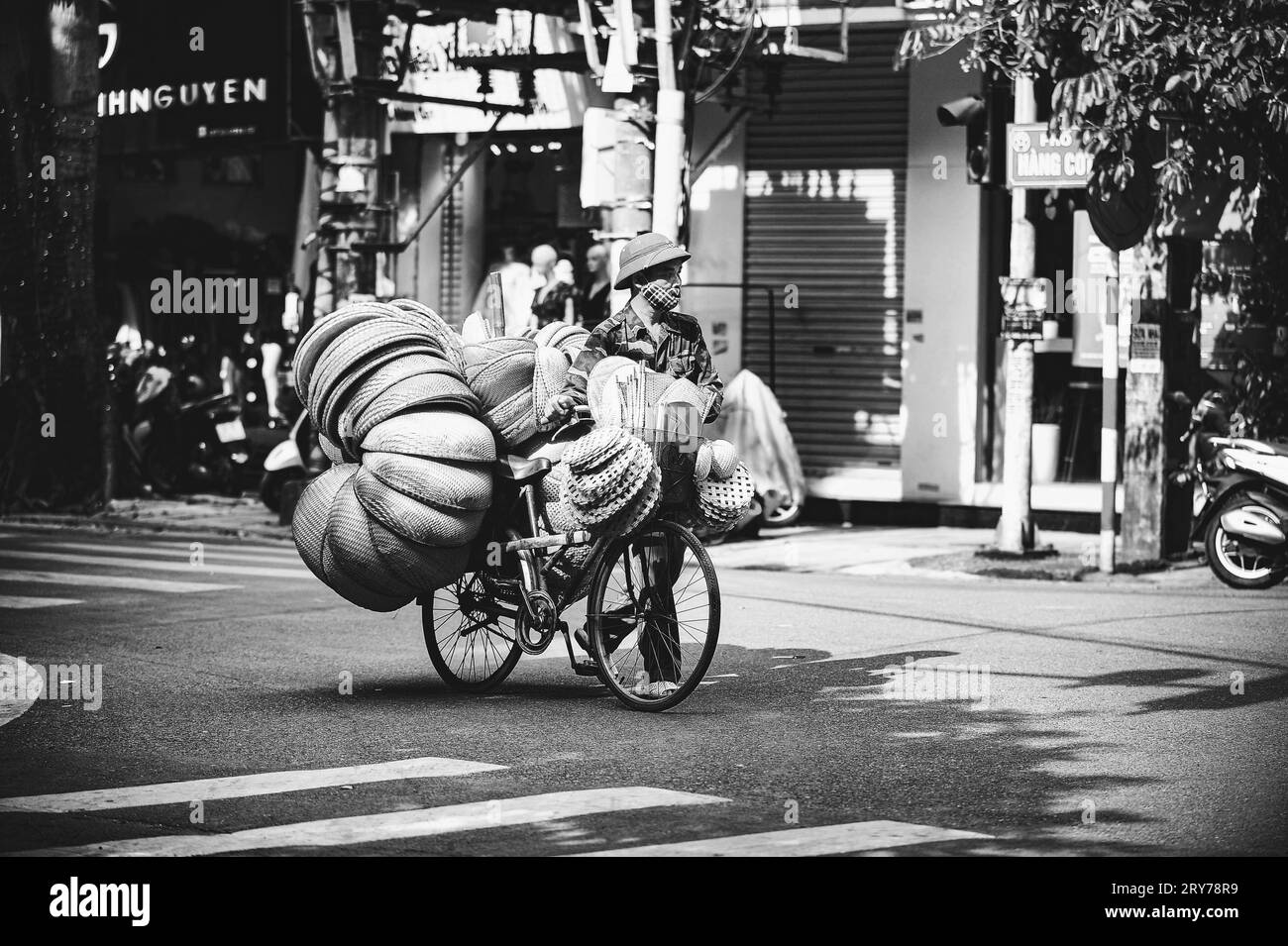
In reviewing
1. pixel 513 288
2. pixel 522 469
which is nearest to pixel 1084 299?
pixel 513 288

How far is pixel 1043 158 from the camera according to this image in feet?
47.2

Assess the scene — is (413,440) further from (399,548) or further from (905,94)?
(905,94)

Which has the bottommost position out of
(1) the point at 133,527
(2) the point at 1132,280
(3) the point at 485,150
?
(1) the point at 133,527

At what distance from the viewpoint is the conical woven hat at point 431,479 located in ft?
26.9

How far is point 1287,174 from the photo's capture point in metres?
14.8

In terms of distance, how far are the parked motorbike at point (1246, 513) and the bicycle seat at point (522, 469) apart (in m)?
6.42

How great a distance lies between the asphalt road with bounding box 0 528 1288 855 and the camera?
609cm

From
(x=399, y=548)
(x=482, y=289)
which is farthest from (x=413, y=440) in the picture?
(x=482, y=289)

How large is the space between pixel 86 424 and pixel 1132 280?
10286mm

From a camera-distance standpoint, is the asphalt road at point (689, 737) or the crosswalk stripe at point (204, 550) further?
the crosswalk stripe at point (204, 550)

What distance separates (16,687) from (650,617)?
3086 mm

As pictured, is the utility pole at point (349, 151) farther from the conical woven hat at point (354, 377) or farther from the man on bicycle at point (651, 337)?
the man on bicycle at point (651, 337)

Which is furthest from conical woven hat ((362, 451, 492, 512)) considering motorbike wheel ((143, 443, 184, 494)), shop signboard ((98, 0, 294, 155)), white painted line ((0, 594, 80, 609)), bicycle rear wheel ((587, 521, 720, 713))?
shop signboard ((98, 0, 294, 155))

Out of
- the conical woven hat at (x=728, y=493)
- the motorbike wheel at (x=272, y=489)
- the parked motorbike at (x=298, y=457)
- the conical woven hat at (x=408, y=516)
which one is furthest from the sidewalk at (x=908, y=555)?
the conical woven hat at (x=408, y=516)
